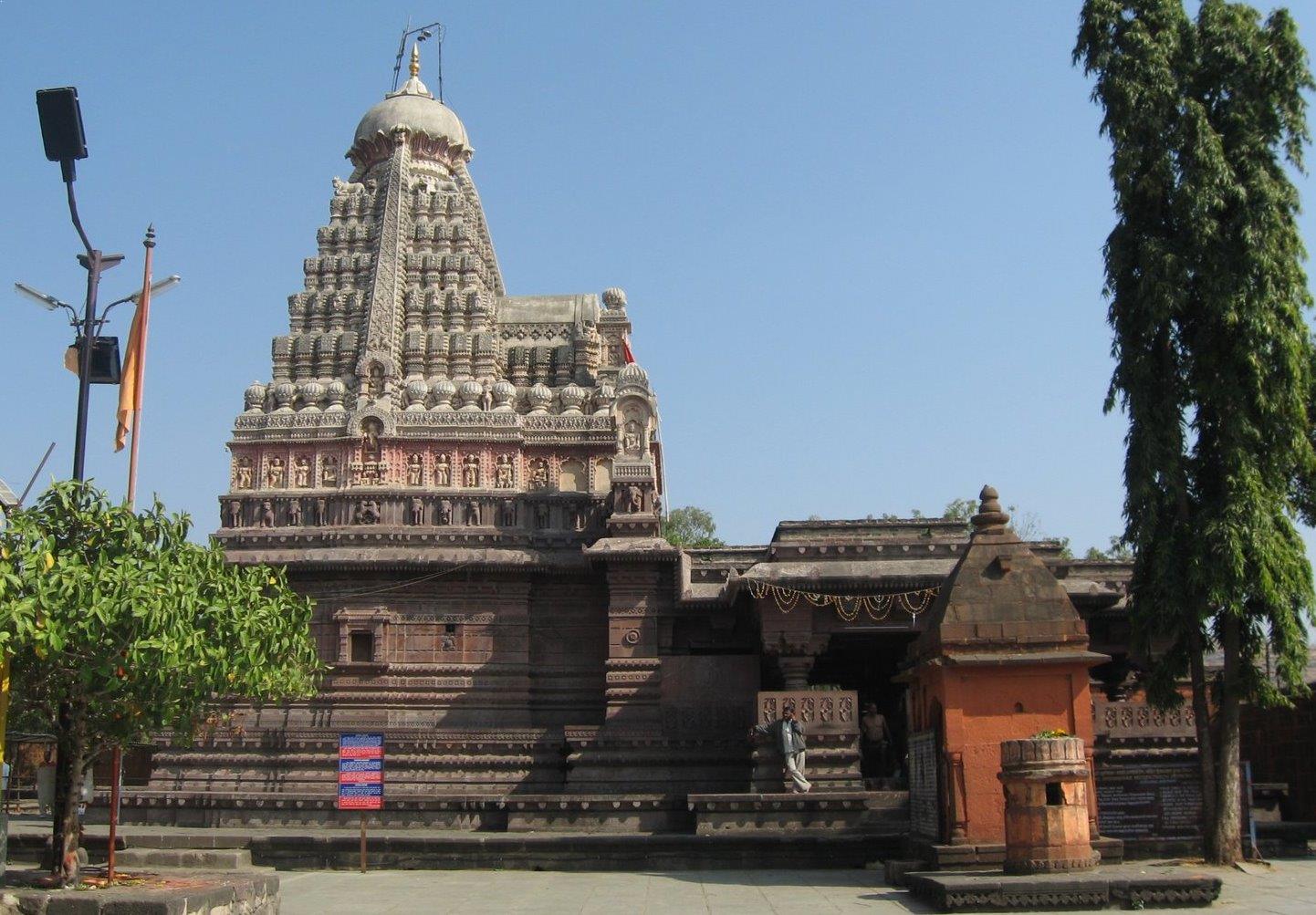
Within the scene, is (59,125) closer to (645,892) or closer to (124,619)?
(124,619)

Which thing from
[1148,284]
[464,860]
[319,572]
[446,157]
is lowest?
[464,860]

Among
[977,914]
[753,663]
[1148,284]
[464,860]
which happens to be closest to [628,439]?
[753,663]

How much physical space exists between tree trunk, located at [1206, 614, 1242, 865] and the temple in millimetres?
1438

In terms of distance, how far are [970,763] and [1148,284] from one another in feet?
22.7

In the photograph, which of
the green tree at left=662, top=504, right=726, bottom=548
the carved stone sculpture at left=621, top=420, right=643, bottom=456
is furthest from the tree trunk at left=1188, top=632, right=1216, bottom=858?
the green tree at left=662, top=504, right=726, bottom=548

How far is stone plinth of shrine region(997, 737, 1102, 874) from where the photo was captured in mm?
11719

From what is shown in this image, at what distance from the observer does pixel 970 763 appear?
13.1m

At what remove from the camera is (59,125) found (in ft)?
44.0

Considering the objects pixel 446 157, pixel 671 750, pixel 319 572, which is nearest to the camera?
pixel 671 750

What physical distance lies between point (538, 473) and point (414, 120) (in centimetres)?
1199

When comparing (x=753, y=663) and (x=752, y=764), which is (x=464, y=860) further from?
(x=753, y=663)

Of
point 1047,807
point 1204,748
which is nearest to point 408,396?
point 1204,748

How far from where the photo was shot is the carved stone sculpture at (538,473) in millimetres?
27892

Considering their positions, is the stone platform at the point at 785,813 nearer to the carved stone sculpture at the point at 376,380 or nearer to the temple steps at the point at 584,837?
the temple steps at the point at 584,837
